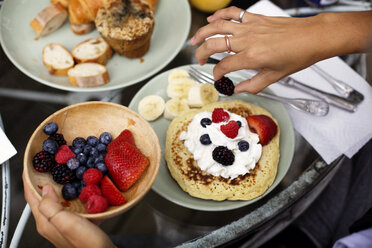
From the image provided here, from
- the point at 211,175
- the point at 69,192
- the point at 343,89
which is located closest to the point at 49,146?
the point at 69,192

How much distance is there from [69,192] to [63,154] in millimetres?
122

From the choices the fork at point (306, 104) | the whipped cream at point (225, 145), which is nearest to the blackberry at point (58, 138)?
the whipped cream at point (225, 145)

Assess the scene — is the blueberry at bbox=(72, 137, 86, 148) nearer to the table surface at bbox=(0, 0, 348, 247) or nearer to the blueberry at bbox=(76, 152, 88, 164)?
the blueberry at bbox=(76, 152, 88, 164)

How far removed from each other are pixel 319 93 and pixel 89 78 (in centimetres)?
97

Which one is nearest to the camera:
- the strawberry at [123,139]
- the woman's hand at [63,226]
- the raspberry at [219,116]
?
the woman's hand at [63,226]

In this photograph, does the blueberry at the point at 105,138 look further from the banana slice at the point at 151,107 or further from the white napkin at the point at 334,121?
the white napkin at the point at 334,121

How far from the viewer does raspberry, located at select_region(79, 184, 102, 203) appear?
0.93m

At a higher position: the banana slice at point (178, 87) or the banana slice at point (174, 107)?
the banana slice at point (178, 87)

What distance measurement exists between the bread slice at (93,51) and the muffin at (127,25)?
0.04 m

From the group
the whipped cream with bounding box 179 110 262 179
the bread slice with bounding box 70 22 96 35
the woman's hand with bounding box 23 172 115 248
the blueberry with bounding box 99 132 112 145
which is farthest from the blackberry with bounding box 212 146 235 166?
the bread slice with bounding box 70 22 96 35

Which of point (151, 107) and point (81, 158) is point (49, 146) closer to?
point (81, 158)

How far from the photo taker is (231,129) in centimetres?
119

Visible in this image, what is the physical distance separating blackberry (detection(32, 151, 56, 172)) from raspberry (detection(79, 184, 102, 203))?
0.12m

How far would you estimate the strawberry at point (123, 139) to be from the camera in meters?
1.04
